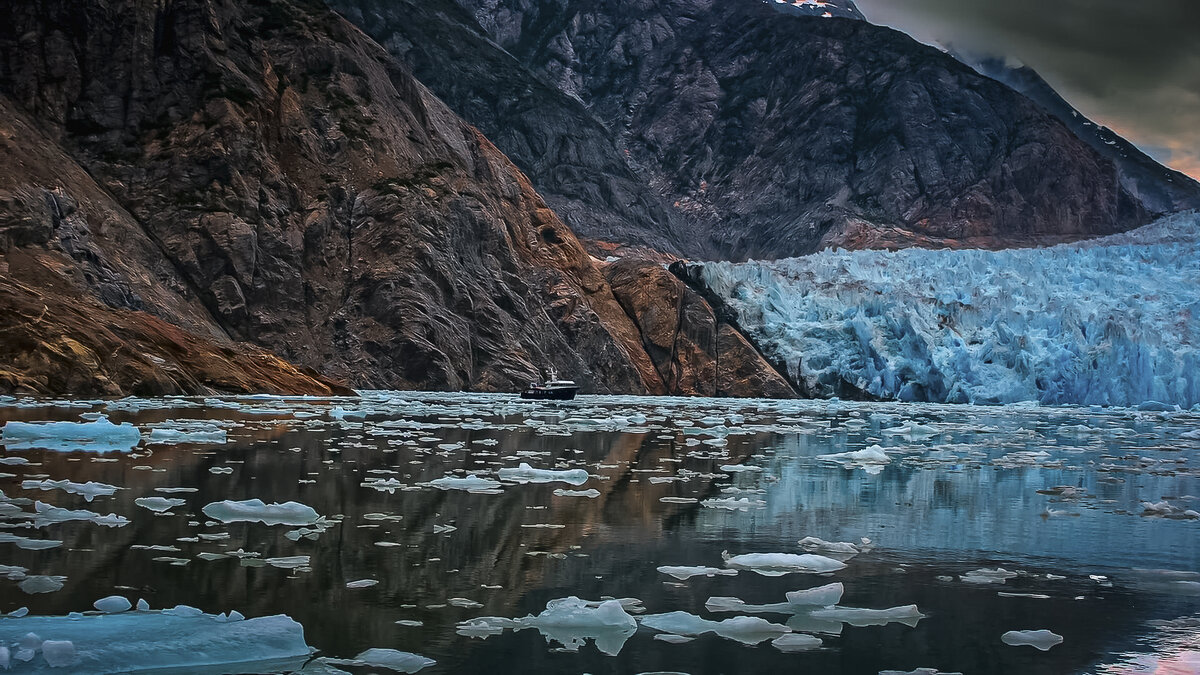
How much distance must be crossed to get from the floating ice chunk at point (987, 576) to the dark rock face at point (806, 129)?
10555 centimetres

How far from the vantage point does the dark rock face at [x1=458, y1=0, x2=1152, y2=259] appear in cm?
11619

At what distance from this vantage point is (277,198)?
51812mm

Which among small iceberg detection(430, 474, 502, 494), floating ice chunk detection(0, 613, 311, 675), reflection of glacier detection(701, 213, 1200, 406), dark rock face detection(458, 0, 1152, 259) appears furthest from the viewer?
dark rock face detection(458, 0, 1152, 259)

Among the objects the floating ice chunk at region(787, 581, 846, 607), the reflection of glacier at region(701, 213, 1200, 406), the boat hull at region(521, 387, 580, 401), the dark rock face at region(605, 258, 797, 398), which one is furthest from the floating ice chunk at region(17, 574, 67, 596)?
the dark rock face at region(605, 258, 797, 398)

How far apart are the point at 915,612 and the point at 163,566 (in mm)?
5084

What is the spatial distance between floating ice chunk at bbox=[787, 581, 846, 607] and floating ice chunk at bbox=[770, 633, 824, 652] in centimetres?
77

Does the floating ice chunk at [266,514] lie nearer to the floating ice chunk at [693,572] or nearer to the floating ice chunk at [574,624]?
the floating ice chunk at [693,572]

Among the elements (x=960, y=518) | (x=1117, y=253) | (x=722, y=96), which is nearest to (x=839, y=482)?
(x=960, y=518)

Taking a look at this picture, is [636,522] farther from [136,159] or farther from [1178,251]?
[1178,251]

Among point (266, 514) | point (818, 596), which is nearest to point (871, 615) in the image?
point (818, 596)

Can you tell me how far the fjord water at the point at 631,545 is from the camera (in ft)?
18.6

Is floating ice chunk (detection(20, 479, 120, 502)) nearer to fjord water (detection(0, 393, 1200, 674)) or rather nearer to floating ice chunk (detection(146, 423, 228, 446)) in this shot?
fjord water (detection(0, 393, 1200, 674))

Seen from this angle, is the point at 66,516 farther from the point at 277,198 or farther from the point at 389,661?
the point at 277,198

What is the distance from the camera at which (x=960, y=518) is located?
11000 millimetres
